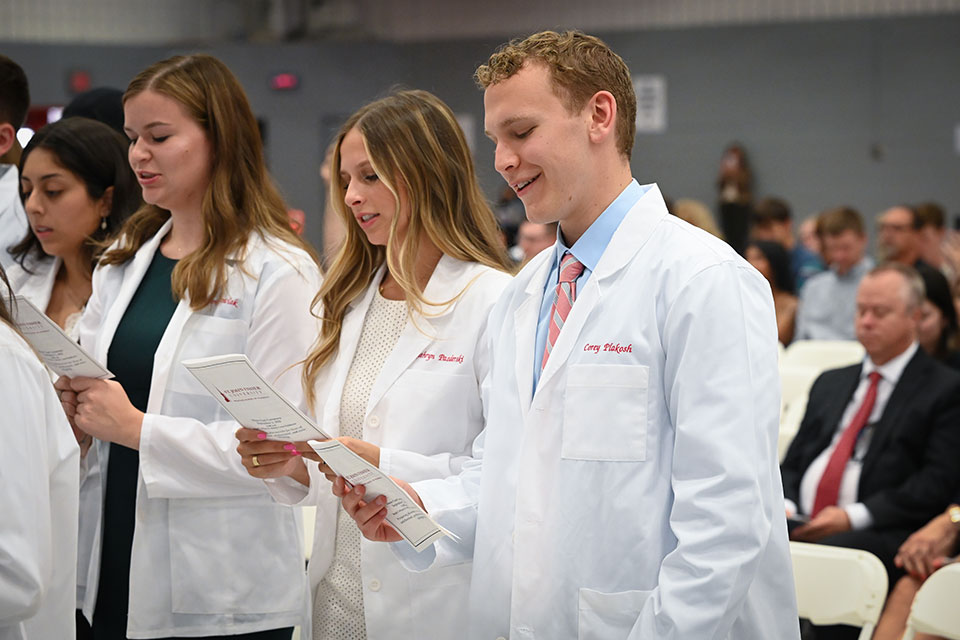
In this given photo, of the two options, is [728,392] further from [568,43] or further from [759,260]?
[759,260]

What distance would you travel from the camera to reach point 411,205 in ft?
7.22

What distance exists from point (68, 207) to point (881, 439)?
9.41 feet

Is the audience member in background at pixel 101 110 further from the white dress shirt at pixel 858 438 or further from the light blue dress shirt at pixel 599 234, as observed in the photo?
the white dress shirt at pixel 858 438

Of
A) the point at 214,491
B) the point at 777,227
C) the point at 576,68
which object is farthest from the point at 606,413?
the point at 777,227

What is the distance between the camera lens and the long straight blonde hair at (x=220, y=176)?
7.52 feet

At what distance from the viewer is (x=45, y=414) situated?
1.65 m

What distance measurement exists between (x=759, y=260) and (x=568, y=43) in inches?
213

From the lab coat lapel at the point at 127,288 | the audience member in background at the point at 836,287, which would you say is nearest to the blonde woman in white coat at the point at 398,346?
the lab coat lapel at the point at 127,288

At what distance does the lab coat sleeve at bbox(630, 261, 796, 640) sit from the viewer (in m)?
1.48

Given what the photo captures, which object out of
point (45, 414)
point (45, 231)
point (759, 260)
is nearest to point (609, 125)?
point (45, 414)

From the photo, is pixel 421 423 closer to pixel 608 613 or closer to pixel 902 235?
pixel 608 613

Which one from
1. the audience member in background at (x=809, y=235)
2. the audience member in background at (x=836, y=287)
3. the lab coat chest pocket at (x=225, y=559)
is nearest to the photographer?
the lab coat chest pocket at (x=225, y=559)

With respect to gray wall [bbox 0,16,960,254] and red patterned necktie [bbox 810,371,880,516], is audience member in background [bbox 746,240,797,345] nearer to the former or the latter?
red patterned necktie [bbox 810,371,880,516]

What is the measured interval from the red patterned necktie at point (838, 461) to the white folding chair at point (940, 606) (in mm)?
1291
